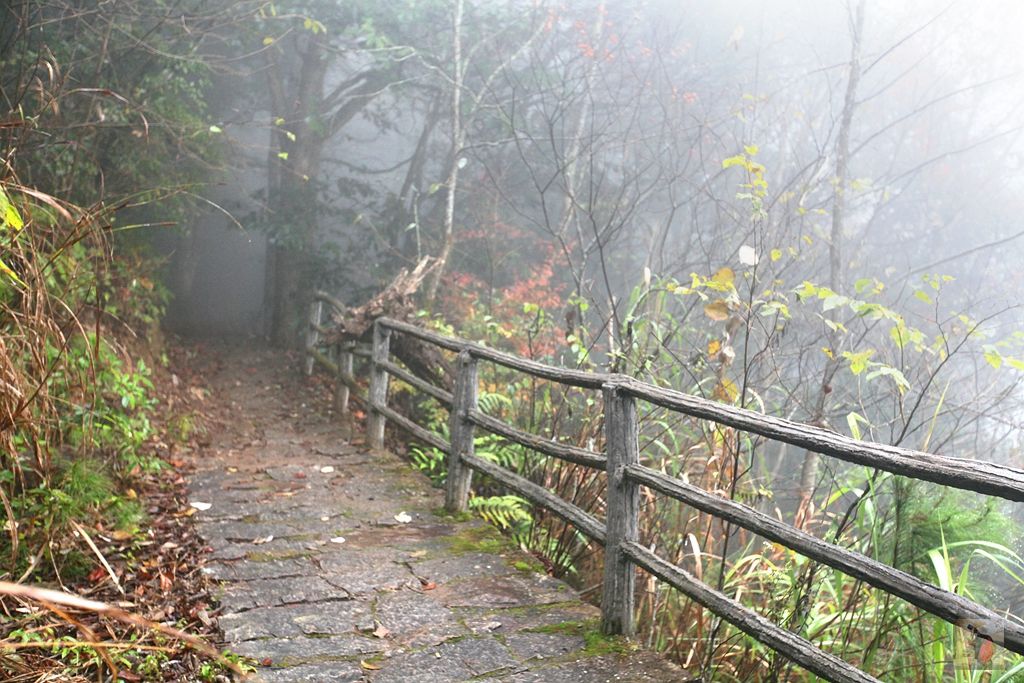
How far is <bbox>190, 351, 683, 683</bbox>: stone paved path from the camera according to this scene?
3.16 metres

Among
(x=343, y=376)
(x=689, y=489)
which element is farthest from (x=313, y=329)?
(x=689, y=489)

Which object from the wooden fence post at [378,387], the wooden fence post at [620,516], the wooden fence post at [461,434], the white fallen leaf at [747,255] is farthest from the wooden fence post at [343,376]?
the wooden fence post at [620,516]

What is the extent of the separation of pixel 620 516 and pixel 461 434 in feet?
6.06

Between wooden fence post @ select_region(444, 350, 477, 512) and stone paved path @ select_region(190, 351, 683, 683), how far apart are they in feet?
0.64

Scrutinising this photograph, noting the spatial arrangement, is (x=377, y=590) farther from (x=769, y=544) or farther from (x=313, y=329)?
(x=313, y=329)

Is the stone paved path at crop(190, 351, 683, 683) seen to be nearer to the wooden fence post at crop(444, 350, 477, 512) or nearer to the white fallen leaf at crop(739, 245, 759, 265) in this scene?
the wooden fence post at crop(444, 350, 477, 512)

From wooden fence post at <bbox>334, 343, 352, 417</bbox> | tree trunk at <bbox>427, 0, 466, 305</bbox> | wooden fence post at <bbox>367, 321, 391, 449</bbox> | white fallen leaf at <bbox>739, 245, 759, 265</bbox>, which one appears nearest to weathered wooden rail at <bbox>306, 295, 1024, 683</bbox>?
wooden fence post at <bbox>367, 321, 391, 449</bbox>

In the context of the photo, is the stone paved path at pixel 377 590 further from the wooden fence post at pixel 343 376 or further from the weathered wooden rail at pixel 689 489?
the wooden fence post at pixel 343 376

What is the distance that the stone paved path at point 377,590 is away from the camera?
10.4 ft

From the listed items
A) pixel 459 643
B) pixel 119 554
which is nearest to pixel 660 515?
pixel 459 643

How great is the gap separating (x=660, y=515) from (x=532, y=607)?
1053 millimetres

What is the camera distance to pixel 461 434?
5.14 metres

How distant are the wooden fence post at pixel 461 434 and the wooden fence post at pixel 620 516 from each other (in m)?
1.74

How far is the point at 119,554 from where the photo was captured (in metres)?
3.94
